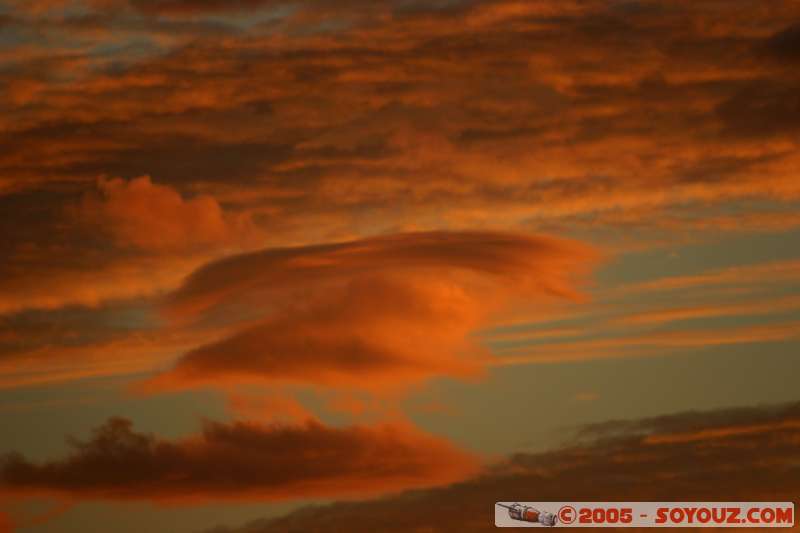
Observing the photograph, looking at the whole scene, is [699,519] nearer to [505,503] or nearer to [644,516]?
[644,516]

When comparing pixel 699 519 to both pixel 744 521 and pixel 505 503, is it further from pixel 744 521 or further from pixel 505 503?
pixel 505 503

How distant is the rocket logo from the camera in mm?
46562

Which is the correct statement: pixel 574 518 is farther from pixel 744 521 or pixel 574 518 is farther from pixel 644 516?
pixel 744 521

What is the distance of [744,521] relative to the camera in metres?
46.0

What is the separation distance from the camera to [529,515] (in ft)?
154

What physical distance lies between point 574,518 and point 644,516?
2.91 m

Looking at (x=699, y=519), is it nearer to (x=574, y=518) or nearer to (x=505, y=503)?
(x=574, y=518)

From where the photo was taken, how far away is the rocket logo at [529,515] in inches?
1833

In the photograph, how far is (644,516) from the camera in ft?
153

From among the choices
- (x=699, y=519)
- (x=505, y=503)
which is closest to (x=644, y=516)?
(x=699, y=519)

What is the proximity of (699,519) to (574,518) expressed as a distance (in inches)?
202

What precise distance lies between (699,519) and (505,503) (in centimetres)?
800

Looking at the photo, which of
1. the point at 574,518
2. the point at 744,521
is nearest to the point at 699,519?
the point at 744,521

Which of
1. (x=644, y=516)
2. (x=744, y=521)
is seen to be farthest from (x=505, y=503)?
(x=744, y=521)
